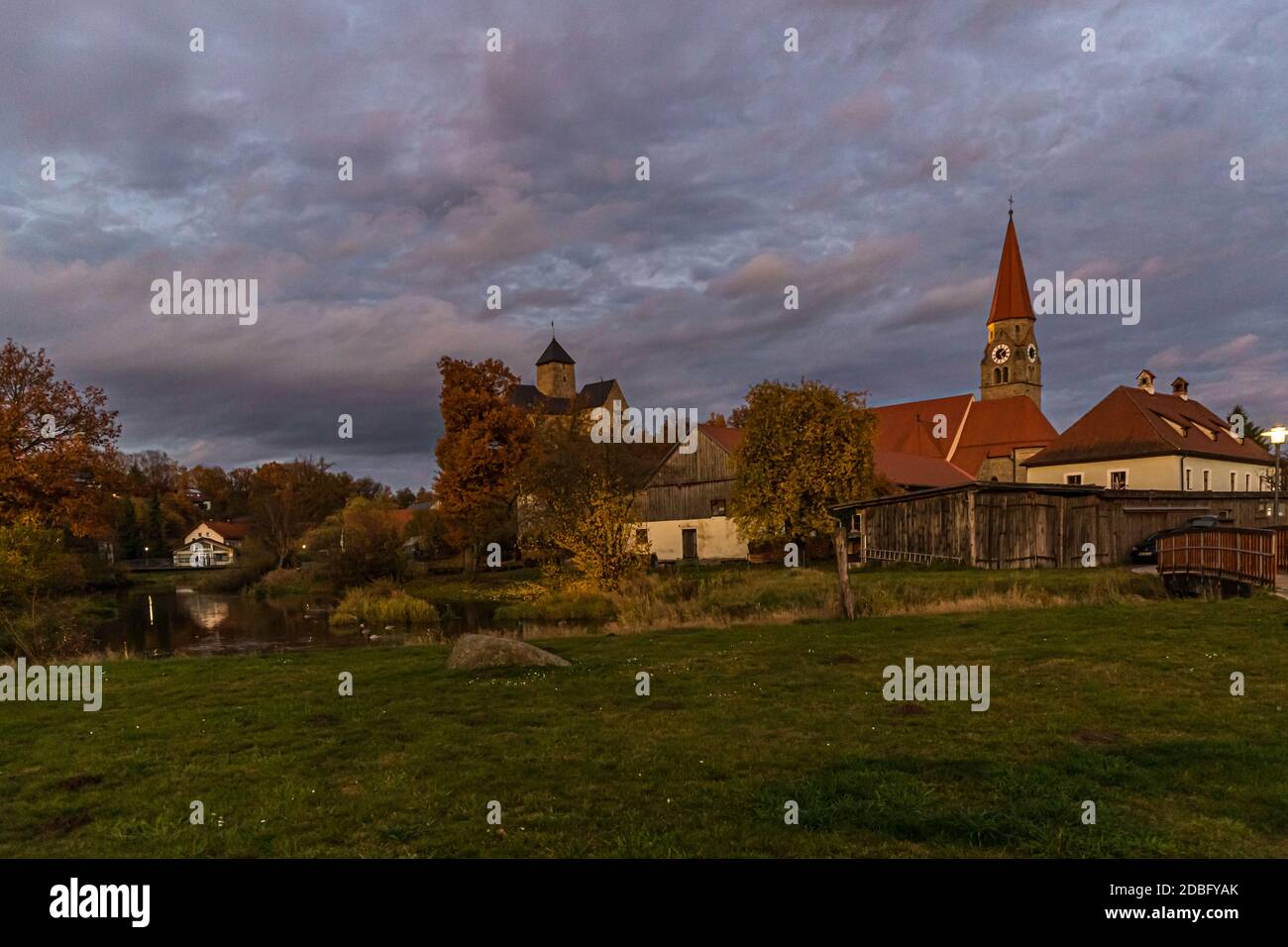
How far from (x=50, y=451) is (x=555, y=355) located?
8940 cm

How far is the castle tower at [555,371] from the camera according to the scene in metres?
115

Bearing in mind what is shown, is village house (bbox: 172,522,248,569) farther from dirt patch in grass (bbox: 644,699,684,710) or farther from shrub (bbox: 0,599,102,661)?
dirt patch in grass (bbox: 644,699,684,710)

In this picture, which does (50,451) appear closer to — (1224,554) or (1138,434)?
(1224,554)

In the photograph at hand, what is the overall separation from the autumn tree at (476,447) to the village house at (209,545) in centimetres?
5392

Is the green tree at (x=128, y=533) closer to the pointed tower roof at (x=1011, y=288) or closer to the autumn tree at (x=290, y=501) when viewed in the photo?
the autumn tree at (x=290, y=501)

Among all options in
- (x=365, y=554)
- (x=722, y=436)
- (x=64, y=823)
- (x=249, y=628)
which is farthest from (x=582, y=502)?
(x=64, y=823)

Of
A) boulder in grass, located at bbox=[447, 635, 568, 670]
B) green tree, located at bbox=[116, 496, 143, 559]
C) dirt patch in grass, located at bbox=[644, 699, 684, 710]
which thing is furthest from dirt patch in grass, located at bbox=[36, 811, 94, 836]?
green tree, located at bbox=[116, 496, 143, 559]

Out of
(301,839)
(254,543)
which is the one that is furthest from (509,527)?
(301,839)

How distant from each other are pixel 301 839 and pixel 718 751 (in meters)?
3.77

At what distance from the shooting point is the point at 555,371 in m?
116

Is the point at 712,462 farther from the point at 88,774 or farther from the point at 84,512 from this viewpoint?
the point at 88,774

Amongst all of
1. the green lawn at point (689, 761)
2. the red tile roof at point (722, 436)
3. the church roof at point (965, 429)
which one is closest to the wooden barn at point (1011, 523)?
the red tile roof at point (722, 436)

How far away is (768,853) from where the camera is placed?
15.6ft

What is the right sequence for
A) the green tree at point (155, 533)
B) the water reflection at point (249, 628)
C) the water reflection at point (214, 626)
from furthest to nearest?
the green tree at point (155, 533) < the water reflection at point (214, 626) < the water reflection at point (249, 628)
